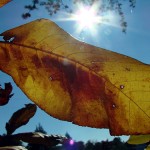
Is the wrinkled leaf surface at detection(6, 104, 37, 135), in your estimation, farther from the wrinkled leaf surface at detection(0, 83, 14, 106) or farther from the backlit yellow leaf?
the backlit yellow leaf

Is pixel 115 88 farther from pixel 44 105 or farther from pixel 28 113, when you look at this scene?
pixel 28 113

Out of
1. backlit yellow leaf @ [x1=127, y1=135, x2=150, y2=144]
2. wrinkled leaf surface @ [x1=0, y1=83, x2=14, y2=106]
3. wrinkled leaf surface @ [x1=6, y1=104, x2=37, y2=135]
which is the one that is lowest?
backlit yellow leaf @ [x1=127, y1=135, x2=150, y2=144]

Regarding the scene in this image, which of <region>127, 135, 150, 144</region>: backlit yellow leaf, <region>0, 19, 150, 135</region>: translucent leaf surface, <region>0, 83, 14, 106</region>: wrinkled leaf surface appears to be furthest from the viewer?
<region>127, 135, 150, 144</region>: backlit yellow leaf

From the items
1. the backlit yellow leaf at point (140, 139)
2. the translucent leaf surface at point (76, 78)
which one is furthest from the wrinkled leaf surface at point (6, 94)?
Result: the backlit yellow leaf at point (140, 139)

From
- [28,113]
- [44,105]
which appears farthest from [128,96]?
[28,113]

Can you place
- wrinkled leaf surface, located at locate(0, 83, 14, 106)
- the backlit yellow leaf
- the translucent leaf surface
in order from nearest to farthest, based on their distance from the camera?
the translucent leaf surface → wrinkled leaf surface, located at locate(0, 83, 14, 106) → the backlit yellow leaf

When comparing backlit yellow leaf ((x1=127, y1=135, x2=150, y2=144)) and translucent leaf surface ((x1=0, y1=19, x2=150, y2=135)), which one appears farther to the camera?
backlit yellow leaf ((x1=127, y1=135, x2=150, y2=144))

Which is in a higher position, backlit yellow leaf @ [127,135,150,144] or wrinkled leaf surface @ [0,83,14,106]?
wrinkled leaf surface @ [0,83,14,106]

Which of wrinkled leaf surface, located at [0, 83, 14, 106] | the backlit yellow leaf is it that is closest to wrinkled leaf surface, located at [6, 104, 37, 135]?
wrinkled leaf surface, located at [0, 83, 14, 106]

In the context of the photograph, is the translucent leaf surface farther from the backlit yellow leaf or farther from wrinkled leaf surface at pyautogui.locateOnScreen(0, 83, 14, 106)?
the backlit yellow leaf
